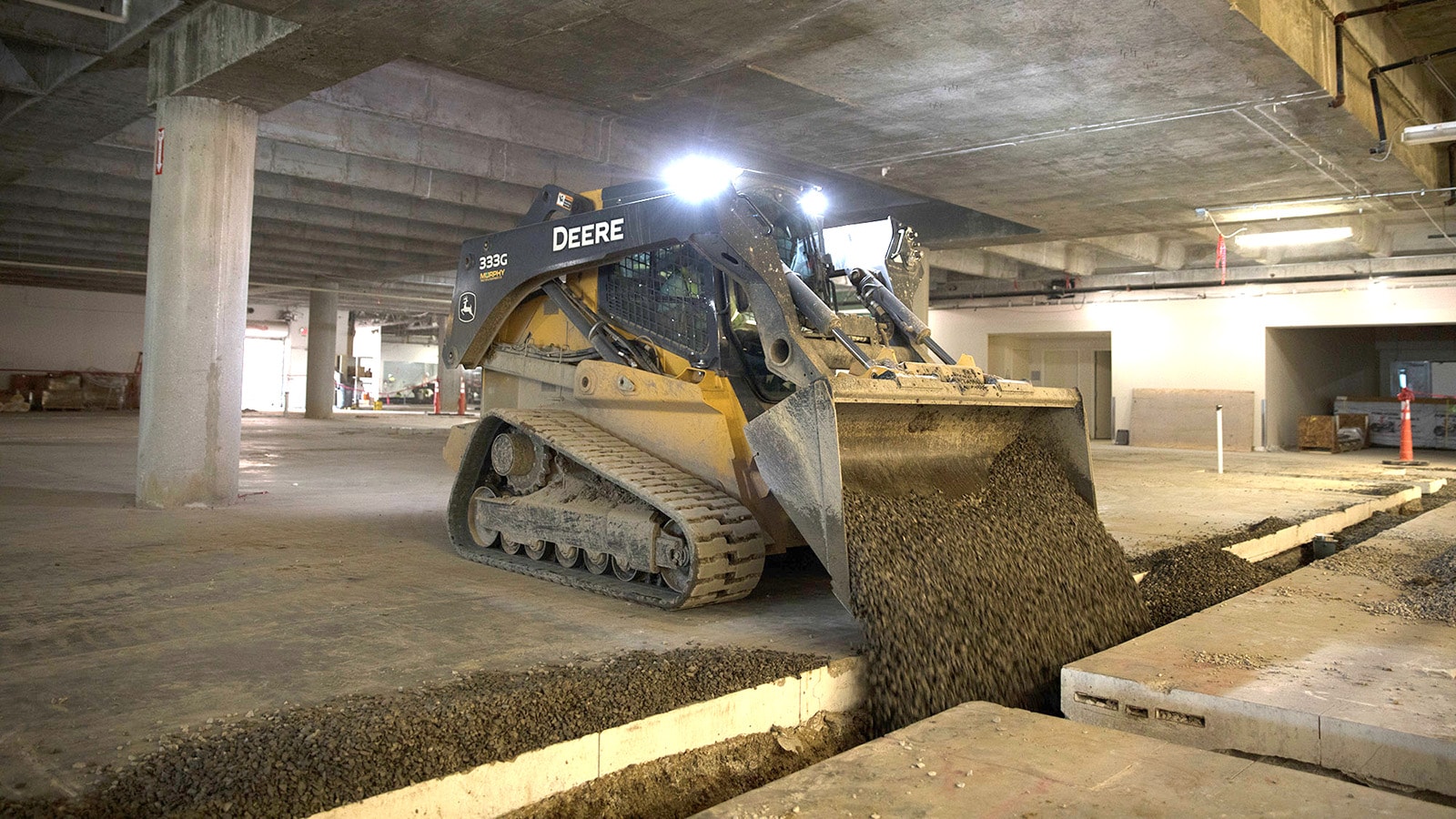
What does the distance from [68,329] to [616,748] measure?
109ft

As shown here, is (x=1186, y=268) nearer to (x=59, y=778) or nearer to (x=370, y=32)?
(x=370, y=32)

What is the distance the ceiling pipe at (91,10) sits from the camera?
7.30 m

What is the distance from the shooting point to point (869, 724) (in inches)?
161

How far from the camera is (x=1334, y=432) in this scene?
1962 cm

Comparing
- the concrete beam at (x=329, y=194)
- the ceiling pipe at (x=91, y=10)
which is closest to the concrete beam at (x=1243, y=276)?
the concrete beam at (x=329, y=194)

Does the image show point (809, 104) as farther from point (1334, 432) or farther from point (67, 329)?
point (67, 329)

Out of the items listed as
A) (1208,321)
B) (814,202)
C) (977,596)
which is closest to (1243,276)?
(1208,321)

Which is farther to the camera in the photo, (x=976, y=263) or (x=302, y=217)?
(x=976, y=263)

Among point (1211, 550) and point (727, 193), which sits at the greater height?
point (727, 193)

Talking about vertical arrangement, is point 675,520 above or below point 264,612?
above

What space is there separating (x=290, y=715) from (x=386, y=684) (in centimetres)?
41

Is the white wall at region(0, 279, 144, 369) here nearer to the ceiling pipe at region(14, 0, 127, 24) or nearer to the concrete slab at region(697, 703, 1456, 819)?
the ceiling pipe at region(14, 0, 127, 24)

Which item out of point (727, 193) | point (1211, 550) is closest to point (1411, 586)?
point (1211, 550)

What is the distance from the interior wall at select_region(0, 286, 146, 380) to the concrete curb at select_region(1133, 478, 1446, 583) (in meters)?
32.5
